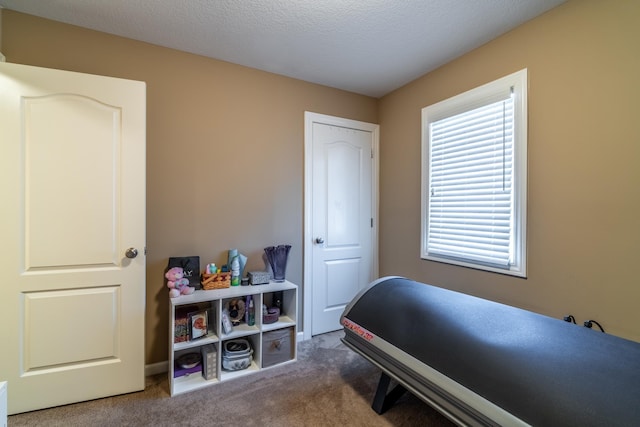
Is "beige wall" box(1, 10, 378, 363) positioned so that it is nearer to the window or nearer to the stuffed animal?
the stuffed animal

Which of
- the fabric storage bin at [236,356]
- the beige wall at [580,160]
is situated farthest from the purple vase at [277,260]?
the beige wall at [580,160]

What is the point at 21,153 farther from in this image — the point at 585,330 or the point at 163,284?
the point at 585,330

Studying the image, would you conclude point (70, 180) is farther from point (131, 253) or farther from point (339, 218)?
point (339, 218)

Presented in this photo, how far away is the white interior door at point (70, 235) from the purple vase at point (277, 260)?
933 mm

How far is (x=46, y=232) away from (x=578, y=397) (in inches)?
104

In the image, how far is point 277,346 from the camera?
220cm

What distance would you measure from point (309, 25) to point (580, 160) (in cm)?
187

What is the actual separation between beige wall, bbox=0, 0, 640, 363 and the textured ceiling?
5.0 inches

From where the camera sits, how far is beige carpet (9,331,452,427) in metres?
1.62

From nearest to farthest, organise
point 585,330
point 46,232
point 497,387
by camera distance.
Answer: point 497,387, point 585,330, point 46,232

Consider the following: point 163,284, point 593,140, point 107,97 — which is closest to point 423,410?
point 593,140

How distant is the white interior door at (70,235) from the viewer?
164 cm

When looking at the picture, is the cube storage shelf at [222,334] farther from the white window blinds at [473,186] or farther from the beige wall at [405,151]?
the white window blinds at [473,186]

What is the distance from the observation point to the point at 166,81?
7.07ft
